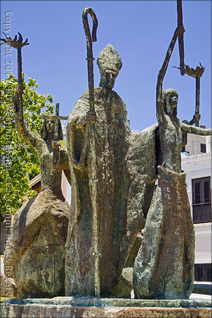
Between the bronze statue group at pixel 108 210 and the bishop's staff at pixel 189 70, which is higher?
the bishop's staff at pixel 189 70

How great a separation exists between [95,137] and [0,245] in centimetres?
1007

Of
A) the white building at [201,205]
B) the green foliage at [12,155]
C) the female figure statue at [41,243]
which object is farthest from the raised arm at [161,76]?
the white building at [201,205]

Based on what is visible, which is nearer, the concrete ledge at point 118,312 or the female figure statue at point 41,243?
the concrete ledge at point 118,312

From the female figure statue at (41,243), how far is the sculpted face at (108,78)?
4.43 ft

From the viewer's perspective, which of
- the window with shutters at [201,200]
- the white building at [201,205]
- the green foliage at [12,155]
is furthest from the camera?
the window with shutters at [201,200]

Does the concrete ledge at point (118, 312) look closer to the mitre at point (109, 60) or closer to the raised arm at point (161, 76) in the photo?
the raised arm at point (161, 76)

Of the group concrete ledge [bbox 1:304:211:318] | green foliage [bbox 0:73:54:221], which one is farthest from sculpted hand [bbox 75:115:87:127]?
green foliage [bbox 0:73:54:221]

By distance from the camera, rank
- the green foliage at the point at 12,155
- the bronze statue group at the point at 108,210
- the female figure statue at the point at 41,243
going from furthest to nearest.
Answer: the green foliage at the point at 12,155, the female figure statue at the point at 41,243, the bronze statue group at the point at 108,210

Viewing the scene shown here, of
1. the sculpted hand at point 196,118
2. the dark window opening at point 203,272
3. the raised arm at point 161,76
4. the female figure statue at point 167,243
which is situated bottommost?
the dark window opening at point 203,272

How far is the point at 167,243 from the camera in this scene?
903 cm

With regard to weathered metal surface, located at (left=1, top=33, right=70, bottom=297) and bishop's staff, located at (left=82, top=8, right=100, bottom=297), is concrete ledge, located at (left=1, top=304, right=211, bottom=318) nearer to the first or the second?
bishop's staff, located at (left=82, top=8, right=100, bottom=297)

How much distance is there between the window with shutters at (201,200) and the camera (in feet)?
96.5

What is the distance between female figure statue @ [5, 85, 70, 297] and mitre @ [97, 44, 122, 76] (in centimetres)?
134

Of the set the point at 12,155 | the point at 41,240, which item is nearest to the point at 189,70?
the point at 41,240
